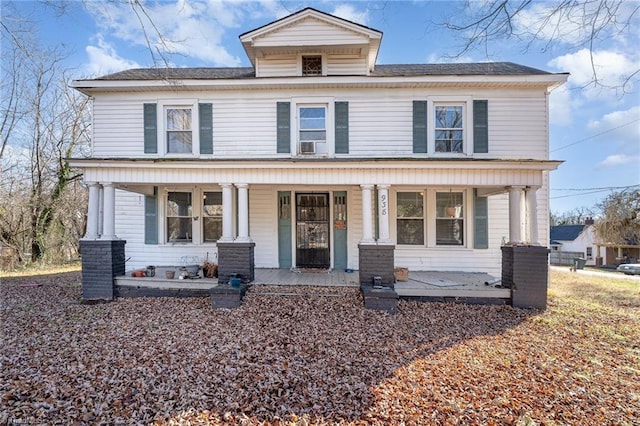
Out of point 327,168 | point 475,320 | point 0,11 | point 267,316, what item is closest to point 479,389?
point 475,320

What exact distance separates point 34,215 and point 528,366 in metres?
16.8

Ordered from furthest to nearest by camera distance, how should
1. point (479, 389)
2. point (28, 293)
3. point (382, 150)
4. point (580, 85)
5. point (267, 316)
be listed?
point (382, 150) < point (28, 293) < point (267, 316) < point (580, 85) < point (479, 389)

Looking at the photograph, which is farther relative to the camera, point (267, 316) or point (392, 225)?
point (392, 225)

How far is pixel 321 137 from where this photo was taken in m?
8.14

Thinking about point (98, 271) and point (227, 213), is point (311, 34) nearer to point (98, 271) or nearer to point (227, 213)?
point (227, 213)

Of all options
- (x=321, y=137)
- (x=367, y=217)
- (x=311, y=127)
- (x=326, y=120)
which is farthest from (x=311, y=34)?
(x=367, y=217)

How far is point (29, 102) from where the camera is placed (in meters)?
12.8

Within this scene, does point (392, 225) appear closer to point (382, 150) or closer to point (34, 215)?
point (382, 150)

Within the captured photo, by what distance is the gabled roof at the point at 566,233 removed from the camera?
34.0 meters

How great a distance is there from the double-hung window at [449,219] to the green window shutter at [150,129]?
818cm

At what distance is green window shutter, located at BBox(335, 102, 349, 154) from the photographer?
26.4 ft

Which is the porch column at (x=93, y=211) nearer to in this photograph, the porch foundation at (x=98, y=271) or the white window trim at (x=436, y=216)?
the porch foundation at (x=98, y=271)

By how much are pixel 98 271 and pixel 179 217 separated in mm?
2586

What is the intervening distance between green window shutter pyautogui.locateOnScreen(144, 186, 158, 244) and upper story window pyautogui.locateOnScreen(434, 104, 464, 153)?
8.20m
